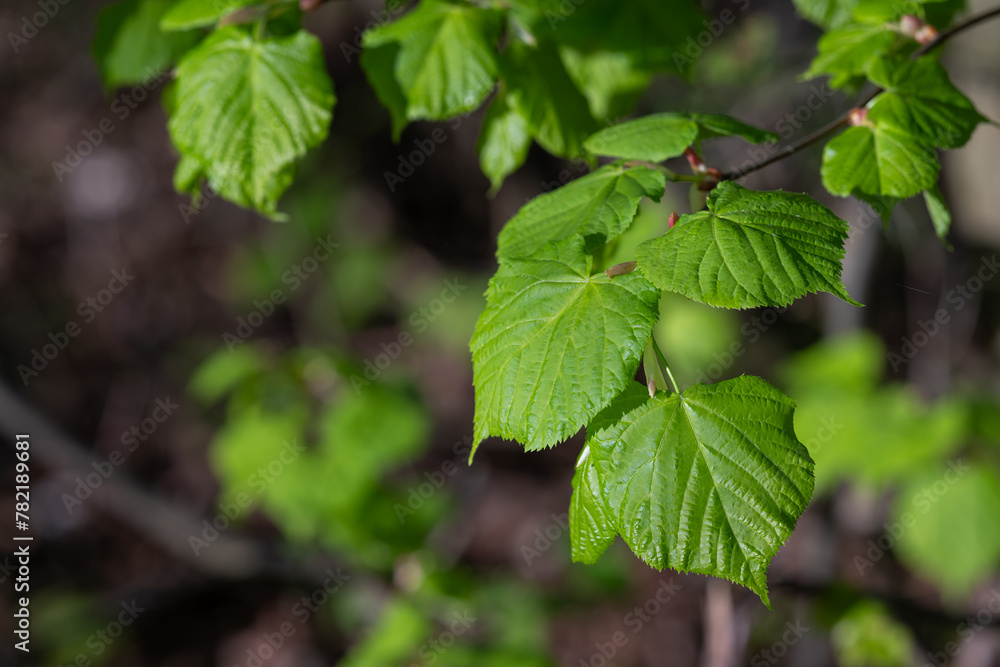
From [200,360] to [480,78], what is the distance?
Result: 14.4 ft

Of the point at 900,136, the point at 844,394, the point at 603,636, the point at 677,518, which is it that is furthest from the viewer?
the point at 603,636

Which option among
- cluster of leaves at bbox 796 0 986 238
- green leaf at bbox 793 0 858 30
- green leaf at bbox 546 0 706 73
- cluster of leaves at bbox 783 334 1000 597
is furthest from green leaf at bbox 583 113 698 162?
cluster of leaves at bbox 783 334 1000 597

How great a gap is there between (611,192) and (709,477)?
436 millimetres

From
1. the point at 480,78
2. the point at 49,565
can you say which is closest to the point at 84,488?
the point at 49,565

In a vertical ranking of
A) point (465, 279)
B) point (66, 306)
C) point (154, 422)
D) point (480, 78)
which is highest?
point (480, 78)

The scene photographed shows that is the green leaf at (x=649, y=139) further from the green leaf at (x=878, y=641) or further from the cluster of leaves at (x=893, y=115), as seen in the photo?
the green leaf at (x=878, y=641)

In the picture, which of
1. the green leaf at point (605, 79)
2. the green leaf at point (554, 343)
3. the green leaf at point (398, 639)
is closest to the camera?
the green leaf at point (554, 343)

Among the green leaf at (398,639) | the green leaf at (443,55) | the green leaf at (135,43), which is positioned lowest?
the green leaf at (398,639)

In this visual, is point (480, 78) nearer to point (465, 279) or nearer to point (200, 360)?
point (465, 279)

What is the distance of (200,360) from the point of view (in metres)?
5.15

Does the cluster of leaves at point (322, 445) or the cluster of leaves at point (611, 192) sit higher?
the cluster of leaves at point (611, 192)

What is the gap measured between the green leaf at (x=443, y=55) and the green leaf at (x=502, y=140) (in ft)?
0.52

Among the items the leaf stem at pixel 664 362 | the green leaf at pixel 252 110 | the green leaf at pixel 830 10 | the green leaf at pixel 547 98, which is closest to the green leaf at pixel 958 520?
the green leaf at pixel 830 10

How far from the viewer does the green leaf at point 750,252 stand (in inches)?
34.7
